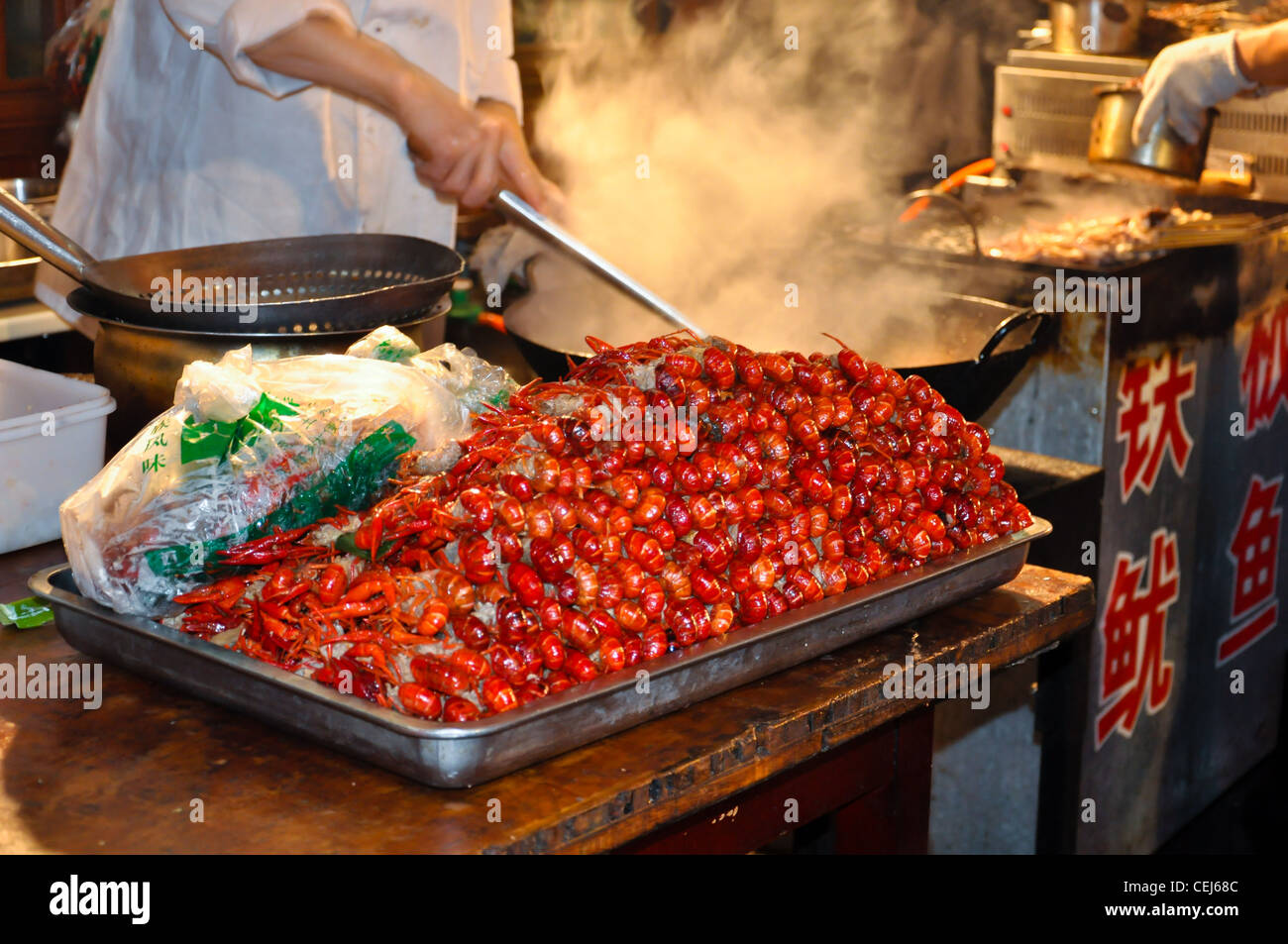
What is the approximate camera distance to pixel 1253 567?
3740 millimetres

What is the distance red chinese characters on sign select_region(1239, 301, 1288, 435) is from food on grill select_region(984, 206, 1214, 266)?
32 cm

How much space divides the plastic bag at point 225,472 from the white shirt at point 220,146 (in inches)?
62.5

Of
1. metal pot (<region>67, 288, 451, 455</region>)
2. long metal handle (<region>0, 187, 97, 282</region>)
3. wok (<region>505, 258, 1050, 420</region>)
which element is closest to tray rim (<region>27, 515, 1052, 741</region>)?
metal pot (<region>67, 288, 451, 455</region>)

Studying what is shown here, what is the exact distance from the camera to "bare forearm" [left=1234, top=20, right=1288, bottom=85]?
11.3 feet

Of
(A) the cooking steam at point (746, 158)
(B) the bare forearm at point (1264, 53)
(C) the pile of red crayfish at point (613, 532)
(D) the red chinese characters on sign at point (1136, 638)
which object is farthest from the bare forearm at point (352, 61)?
(B) the bare forearm at point (1264, 53)

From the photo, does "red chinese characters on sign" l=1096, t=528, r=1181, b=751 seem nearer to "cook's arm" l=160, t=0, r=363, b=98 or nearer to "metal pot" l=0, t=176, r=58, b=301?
"cook's arm" l=160, t=0, r=363, b=98

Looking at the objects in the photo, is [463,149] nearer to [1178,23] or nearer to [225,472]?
[225,472]

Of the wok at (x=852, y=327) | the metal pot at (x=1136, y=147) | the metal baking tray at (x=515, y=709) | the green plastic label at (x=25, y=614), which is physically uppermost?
the metal pot at (x=1136, y=147)

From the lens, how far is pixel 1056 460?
2.74 metres

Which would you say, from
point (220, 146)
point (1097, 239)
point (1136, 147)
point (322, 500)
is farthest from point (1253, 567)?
point (322, 500)

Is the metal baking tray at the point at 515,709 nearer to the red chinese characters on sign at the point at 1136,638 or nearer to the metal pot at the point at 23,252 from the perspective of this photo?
the red chinese characters on sign at the point at 1136,638

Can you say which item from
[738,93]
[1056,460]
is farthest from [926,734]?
[738,93]

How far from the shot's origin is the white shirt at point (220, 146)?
3.00 m

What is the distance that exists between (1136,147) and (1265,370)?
2.26 feet
